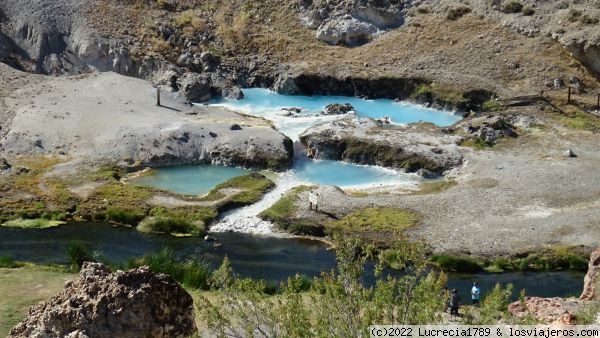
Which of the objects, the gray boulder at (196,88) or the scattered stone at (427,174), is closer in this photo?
the scattered stone at (427,174)

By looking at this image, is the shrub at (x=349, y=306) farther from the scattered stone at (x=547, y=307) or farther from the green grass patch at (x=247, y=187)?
the green grass patch at (x=247, y=187)

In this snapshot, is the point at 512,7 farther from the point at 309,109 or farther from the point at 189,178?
the point at 189,178

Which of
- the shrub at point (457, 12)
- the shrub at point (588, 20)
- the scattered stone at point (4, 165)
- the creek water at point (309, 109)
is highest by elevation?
the shrub at point (588, 20)

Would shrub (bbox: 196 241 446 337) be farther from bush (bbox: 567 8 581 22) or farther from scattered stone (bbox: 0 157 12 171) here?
bush (bbox: 567 8 581 22)

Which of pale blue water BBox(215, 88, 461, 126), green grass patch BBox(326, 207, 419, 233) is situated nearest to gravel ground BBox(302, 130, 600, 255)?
green grass patch BBox(326, 207, 419, 233)

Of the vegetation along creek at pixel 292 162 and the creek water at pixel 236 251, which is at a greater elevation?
the vegetation along creek at pixel 292 162

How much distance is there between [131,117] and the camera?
65375mm

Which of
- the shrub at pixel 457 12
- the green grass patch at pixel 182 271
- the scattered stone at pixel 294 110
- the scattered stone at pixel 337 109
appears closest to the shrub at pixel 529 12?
the shrub at pixel 457 12

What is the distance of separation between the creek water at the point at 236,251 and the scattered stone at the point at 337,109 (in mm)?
24575

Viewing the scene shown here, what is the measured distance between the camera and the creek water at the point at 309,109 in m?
69.4

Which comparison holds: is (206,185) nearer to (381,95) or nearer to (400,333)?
(381,95)

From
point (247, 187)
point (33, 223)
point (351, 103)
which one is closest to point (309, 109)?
point (351, 103)

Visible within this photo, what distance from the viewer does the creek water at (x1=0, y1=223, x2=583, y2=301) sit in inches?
1665

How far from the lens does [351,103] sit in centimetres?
7619
